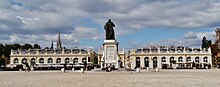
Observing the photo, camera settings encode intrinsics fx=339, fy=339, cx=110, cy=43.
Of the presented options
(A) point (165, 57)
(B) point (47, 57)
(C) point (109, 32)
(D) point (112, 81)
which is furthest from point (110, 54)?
(B) point (47, 57)

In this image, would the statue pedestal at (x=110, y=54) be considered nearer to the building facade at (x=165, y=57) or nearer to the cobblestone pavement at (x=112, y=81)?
the cobblestone pavement at (x=112, y=81)

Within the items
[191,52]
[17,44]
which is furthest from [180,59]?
[17,44]

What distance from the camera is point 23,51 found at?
112m

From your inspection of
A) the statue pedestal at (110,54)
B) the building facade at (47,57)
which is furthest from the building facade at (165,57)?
the statue pedestal at (110,54)

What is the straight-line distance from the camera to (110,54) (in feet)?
205

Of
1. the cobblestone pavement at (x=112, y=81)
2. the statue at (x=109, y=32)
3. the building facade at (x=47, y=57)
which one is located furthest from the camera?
the building facade at (x=47, y=57)

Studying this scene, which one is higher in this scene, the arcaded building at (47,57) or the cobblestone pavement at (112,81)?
the arcaded building at (47,57)

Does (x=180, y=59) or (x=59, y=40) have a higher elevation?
(x=59, y=40)

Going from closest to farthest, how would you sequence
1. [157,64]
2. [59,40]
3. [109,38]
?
1. [109,38]
2. [157,64]
3. [59,40]

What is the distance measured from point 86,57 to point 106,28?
47.6 meters

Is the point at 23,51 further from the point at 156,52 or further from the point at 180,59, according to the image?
the point at 180,59

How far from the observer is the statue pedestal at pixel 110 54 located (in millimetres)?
61344

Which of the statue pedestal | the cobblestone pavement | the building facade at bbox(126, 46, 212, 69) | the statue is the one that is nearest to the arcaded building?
the building facade at bbox(126, 46, 212, 69)

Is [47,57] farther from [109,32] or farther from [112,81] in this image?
[112,81]
